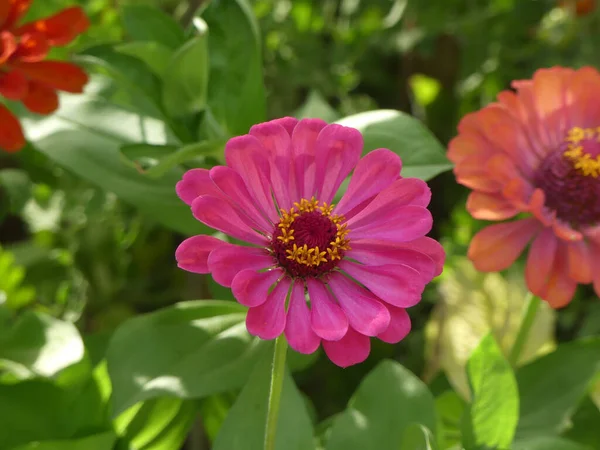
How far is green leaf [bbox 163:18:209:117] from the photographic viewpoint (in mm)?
388

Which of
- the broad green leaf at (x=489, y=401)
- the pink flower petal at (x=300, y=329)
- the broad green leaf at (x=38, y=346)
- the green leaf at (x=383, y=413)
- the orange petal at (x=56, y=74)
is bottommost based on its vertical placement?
the broad green leaf at (x=38, y=346)

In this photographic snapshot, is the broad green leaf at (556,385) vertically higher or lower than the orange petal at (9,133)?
lower

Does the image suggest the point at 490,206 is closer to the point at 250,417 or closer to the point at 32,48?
the point at 250,417

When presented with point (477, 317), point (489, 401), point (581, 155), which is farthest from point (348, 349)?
point (477, 317)

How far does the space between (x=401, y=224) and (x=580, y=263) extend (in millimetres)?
153

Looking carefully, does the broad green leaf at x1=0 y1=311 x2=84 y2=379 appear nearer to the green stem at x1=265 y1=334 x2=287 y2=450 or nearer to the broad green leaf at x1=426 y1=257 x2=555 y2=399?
the green stem at x1=265 y1=334 x2=287 y2=450

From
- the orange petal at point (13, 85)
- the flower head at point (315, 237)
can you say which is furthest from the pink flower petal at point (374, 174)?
the orange petal at point (13, 85)

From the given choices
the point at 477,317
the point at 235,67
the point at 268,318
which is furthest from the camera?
the point at 477,317

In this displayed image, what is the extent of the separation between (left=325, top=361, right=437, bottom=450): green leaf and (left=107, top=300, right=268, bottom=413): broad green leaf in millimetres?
64

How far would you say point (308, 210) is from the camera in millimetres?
290

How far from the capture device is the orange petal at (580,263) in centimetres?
37

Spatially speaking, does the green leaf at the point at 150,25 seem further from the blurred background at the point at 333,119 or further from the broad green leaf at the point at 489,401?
the broad green leaf at the point at 489,401

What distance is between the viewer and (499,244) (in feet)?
1.28

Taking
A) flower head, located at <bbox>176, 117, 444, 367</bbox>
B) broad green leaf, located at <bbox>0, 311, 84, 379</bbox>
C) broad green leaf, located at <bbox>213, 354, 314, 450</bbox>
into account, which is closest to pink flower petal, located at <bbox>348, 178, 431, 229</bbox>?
flower head, located at <bbox>176, 117, 444, 367</bbox>
